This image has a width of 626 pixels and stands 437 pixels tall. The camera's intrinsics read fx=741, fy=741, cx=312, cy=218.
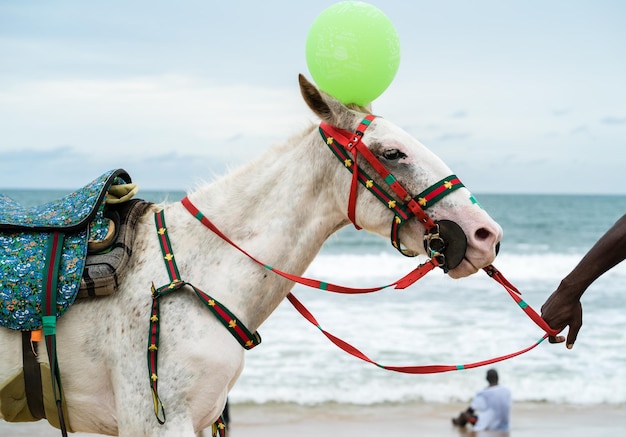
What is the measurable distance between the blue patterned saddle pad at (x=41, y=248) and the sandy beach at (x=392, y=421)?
192 inches

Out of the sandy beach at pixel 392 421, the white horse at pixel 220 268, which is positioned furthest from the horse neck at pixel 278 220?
the sandy beach at pixel 392 421

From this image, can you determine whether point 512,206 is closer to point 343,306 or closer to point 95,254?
point 343,306

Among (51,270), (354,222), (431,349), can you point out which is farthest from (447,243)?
(431,349)

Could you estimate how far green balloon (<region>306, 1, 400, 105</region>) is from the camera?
8.98ft

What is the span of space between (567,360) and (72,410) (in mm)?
9439

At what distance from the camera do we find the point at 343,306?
14.6 m

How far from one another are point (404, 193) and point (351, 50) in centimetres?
57

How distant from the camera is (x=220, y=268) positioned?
9.00 feet

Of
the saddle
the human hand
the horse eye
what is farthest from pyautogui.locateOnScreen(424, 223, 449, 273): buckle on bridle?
the saddle

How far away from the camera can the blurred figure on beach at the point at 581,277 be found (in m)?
2.42

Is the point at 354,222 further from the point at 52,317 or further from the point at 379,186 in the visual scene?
the point at 52,317

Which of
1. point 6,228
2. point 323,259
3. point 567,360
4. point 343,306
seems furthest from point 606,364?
point 323,259

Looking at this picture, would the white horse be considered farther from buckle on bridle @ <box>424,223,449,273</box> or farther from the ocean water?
the ocean water

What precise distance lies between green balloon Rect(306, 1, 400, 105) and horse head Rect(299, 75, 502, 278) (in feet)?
0.29
